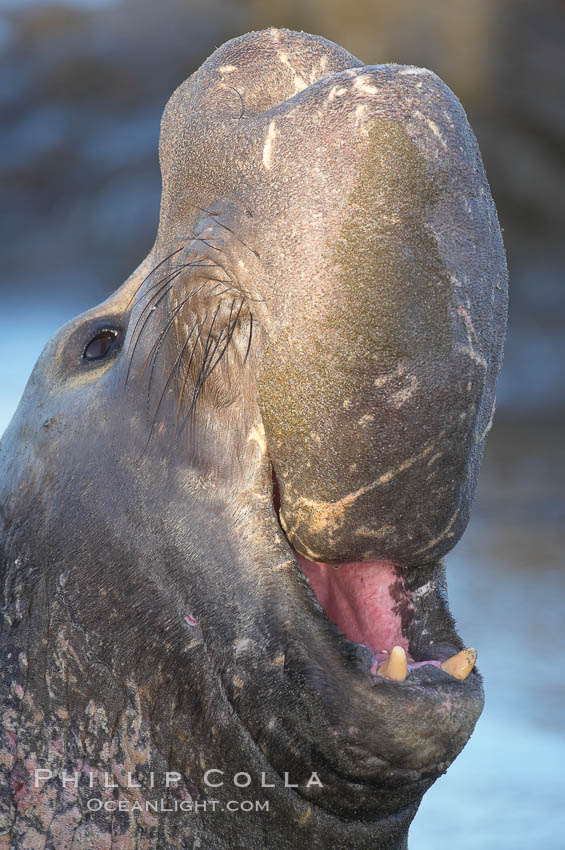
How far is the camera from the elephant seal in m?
1.26

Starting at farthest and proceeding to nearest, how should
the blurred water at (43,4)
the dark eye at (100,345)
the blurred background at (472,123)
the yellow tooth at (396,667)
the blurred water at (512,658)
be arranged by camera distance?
the blurred water at (43,4)
the blurred background at (472,123)
the blurred water at (512,658)
the dark eye at (100,345)
the yellow tooth at (396,667)

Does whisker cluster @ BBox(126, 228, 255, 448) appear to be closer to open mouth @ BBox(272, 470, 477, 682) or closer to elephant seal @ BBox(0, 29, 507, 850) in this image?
elephant seal @ BBox(0, 29, 507, 850)

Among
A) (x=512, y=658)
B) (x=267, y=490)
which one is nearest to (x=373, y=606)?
(x=267, y=490)

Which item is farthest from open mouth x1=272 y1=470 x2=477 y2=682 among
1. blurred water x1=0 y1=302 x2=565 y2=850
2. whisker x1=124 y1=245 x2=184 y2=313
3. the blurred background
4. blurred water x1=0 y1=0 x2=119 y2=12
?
blurred water x1=0 y1=0 x2=119 y2=12

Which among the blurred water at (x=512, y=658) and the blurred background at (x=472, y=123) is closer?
the blurred water at (x=512, y=658)

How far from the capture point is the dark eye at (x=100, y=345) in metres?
1.74

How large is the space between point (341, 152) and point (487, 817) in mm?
2441

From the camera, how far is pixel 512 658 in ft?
13.8

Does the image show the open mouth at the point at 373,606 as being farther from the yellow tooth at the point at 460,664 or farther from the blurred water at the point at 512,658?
the blurred water at the point at 512,658

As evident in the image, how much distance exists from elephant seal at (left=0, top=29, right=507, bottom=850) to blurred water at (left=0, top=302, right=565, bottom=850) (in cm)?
173

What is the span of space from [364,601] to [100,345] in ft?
1.91

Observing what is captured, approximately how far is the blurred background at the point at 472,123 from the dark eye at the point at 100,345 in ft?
9.58

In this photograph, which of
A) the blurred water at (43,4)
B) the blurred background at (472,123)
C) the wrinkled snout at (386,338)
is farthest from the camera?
the blurred water at (43,4)

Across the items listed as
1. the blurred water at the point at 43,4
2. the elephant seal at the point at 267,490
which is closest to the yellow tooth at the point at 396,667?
the elephant seal at the point at 267,490
